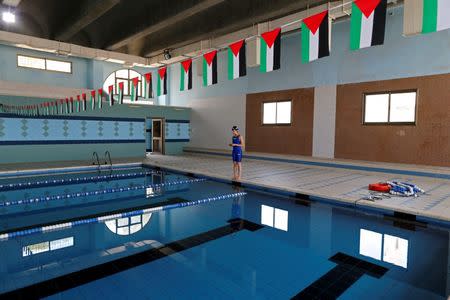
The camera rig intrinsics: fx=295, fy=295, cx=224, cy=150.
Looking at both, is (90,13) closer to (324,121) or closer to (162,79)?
(162,79)

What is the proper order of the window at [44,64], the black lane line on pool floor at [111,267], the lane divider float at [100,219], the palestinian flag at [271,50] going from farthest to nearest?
the window at [44,64], the palestinian flag at [271,50], the lane divider float at [100,219], the black lane line on pool floor at [111,267]

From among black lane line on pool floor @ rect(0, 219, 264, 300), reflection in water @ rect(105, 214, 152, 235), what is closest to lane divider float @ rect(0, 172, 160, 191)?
reflection in water @ rect(105, 214, 152, 235)

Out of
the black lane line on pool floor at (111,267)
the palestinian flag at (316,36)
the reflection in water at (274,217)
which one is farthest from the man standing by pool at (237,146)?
the black lane line on pool floor at (111,267)

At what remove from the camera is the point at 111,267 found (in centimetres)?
308

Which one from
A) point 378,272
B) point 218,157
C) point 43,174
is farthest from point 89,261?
point 218,157

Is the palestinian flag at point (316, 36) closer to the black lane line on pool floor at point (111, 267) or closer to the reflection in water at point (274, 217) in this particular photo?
the reflection in water at point (274, 217)

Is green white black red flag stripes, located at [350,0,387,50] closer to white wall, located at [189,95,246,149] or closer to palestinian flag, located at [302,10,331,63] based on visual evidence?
palestinian flag, located at [302,10,331,63]

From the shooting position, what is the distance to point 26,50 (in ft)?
38.4

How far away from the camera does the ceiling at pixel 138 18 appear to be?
731 centimetres

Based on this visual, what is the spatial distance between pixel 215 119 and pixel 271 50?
24.6ft

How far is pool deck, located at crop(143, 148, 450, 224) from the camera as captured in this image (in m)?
4.84

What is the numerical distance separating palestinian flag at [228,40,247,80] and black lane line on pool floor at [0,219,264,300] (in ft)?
10.8

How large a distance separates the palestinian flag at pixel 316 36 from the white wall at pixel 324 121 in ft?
14.8

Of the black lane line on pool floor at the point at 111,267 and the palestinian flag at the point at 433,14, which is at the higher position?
the palestinian flag at the point at 433,14
